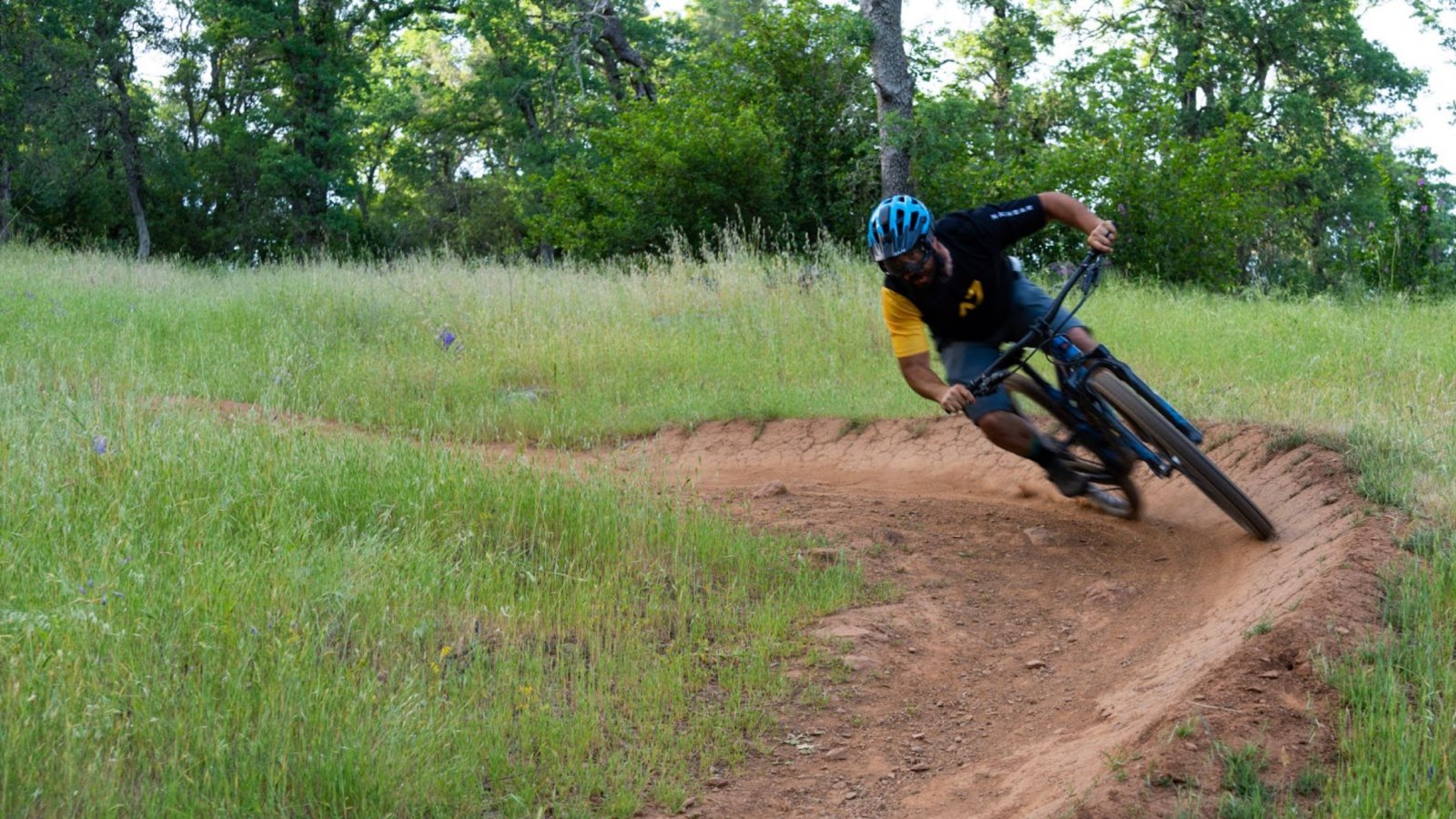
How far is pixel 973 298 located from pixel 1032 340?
19.4 inches

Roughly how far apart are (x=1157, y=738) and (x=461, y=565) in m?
3.33

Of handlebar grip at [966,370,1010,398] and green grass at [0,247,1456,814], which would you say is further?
handlebar grip at [966,370,1010,398]

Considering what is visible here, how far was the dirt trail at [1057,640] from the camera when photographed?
4.28 metres

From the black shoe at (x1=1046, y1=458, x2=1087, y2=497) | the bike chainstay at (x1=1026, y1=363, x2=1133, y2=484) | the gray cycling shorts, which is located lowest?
the black shoe at (x1=1046, y1=458, x2=1087, y2=497)

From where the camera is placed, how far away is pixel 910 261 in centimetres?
685

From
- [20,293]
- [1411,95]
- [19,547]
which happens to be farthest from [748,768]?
[1411,95]

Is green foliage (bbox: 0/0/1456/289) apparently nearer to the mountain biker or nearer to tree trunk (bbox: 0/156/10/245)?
tree trunk (bbox: 0/156/10/245)

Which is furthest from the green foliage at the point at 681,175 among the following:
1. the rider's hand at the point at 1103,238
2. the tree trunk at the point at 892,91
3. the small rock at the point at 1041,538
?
the rider's hand at the point at 1103,238

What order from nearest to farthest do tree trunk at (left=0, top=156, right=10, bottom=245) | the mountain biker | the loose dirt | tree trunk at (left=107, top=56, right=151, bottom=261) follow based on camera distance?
the loose dirt
the mountain biker
tree trunk at (left=0, top=156, right=10, bottom=245)
tree trunk at (left=107, top=56, right=151, bottom=261)

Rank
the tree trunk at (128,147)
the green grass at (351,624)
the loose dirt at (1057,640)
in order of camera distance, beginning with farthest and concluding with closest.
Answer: the tree trunk at (128,147)
the loose dirt at (1057,640)
the green grass at (351,624)

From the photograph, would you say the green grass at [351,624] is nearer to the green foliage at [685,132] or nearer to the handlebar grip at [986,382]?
the handlebar grip at [986,382]

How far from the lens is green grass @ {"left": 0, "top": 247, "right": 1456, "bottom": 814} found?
4.03m

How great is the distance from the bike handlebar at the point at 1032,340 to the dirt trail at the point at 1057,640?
3.73 feet

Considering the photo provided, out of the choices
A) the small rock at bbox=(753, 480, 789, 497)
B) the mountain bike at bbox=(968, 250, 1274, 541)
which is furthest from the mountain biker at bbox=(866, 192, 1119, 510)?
the small rock at bbox=(753, 480, 789, 497)
